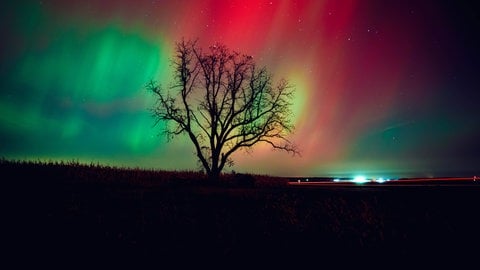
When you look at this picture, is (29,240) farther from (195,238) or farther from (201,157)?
(201,157)

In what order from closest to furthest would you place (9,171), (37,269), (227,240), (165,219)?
(37,269), (227,240), (165,219), (9,171)

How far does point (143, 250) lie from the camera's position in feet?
33.5

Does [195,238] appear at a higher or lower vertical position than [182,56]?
lower

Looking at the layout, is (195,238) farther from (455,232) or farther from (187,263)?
(455,232)

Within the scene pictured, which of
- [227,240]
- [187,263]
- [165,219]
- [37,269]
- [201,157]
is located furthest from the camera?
[201,157]

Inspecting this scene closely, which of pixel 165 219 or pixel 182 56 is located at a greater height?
pixel 182 56

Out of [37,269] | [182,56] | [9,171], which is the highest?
[182,56]

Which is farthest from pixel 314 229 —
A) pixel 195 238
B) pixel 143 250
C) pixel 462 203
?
pixel 462 203

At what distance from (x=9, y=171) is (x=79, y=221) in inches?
597

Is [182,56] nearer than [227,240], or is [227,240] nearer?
[227,240]

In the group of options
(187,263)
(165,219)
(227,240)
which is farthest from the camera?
(165,219)

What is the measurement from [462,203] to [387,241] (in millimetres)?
6665

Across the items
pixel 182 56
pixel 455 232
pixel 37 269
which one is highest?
pixel 182 56

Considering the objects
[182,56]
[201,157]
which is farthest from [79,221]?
[182,56]
